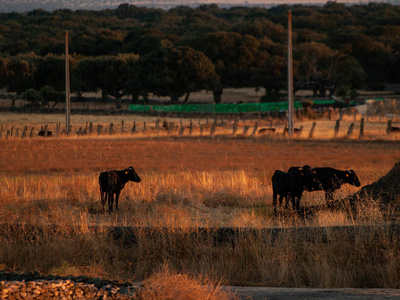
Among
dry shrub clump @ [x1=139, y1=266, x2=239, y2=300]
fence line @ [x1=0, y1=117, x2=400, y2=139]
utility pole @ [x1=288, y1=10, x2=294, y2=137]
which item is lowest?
fence line @ [x1=0, y1=117, x2=400, y2=139]

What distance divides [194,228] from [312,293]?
327cm

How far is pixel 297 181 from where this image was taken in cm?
1323

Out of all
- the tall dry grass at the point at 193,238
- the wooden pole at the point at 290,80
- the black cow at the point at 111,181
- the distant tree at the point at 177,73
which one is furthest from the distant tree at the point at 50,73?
the black cow at the point at 111,181

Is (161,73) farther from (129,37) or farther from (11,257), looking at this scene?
(11,257)

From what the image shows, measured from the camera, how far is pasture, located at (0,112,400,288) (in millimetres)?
9703

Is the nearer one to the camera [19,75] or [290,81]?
[290,81]

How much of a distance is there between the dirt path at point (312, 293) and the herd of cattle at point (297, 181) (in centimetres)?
469

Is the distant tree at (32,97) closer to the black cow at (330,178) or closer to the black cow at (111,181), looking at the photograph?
the black cow at (111,181)

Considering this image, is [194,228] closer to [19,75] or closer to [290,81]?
[290,81]

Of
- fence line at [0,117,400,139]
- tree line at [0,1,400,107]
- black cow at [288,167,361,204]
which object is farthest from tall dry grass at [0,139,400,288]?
tree line at [0,1,400,107]

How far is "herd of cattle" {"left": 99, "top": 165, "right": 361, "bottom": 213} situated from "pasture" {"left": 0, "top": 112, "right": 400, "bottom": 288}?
508 mm

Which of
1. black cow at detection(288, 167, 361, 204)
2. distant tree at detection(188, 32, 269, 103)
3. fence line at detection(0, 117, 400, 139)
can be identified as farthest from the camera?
distant tree at detection(188, 32, 269, 103)

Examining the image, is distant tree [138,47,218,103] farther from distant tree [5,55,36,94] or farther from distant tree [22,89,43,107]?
distant tree [5,55,36,94]

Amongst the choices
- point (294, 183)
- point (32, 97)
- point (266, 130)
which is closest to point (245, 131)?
point (266, 130)
